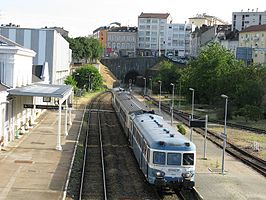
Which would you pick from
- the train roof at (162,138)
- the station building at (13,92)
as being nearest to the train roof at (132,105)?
the station building at (13,92)

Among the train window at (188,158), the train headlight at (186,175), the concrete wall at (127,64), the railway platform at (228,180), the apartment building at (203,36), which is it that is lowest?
the railway platform at (228,180)

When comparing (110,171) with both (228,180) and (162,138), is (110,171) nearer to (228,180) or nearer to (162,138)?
(162,138)

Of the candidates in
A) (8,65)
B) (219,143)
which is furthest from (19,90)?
(219,143)

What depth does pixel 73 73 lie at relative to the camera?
352ft

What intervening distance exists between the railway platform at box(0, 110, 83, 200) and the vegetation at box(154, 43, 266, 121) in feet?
97.7

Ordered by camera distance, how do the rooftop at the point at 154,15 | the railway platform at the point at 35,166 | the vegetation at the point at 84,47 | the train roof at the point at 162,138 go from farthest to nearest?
1. the rooftop at the point at 154,15
2. the vegetation at the point at 84,47
3. the train roof at the point at 162,138
4. the railway platform at the point at 35,166

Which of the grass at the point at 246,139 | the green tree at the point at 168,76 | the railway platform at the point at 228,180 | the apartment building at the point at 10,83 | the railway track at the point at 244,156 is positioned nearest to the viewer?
the railway platform at the point at 228,180

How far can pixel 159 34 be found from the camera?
598 ft

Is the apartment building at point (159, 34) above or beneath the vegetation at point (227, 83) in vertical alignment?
above

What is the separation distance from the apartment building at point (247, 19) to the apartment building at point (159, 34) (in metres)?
41.5

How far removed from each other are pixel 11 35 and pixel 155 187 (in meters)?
52.5

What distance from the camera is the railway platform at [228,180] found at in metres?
22.5

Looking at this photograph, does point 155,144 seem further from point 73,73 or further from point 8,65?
point 73,73

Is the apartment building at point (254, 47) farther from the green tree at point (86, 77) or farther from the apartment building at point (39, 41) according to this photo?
the apartment building at point (39, 41)
